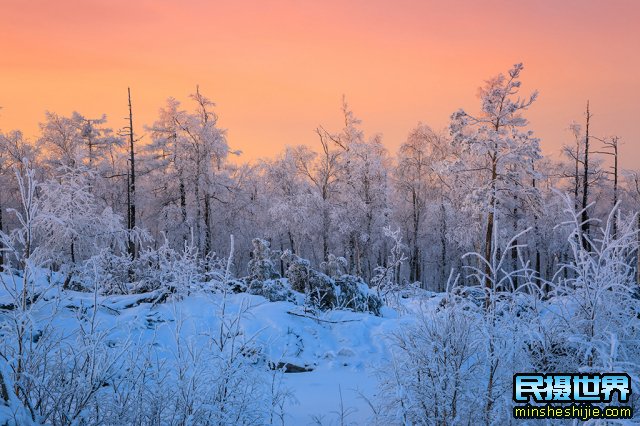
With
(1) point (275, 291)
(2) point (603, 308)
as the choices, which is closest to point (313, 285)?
(1) point (275, 291)

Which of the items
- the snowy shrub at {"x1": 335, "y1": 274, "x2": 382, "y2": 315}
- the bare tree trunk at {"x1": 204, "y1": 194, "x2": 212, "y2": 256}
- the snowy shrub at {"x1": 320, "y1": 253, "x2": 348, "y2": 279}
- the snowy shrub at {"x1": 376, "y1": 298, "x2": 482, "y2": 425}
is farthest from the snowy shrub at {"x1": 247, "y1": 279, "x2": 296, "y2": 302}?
the bare tree trunk at {"x1": 204, "y1": 194, "x2": 212, "y2": 256}

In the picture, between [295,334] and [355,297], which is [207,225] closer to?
[355,297]

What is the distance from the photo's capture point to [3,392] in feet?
13.0

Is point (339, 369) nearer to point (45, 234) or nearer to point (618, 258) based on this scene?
point (618, 258)

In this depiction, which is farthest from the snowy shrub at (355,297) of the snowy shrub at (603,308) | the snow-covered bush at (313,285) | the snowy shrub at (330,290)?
the snowy shrub at (603,308)

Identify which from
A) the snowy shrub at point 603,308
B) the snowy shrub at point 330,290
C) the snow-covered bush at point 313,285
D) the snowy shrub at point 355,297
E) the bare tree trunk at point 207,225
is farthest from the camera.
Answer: the bare tree trunk at point 207,225

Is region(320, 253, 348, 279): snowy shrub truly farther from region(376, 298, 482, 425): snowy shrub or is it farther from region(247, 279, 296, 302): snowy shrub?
region(376, 298, 482, 425): snowy shrub

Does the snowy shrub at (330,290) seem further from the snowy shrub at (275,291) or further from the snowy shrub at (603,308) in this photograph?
the snowy shrub at (603,308)

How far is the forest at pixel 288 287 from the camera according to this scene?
15.5 ft

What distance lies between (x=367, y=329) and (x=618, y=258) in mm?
7056

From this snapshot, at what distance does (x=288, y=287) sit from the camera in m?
13.3

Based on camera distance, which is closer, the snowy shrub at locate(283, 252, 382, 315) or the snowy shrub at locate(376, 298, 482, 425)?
Result: the snowy shrub at locate(376, 298, 482, 425)

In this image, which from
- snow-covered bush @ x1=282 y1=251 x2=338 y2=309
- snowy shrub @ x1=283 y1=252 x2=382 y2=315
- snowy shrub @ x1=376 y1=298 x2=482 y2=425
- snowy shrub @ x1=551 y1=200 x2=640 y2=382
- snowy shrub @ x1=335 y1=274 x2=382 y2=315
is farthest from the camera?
snowy shrub @ x1=335 y1=274 x2=382 y2=315

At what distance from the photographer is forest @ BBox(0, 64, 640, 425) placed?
473 centimetres
